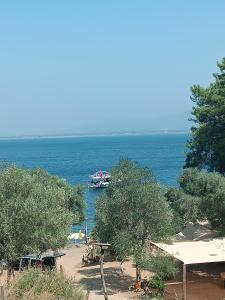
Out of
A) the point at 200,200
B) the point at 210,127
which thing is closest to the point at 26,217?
the point at 200,200

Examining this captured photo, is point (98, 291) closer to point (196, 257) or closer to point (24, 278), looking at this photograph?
point (196, 257)

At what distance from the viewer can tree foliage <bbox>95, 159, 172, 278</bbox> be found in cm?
2569

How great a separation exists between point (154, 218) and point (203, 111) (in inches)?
968

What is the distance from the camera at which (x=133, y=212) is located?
25.9 metres

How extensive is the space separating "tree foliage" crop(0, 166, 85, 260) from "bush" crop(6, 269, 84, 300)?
4.02 m

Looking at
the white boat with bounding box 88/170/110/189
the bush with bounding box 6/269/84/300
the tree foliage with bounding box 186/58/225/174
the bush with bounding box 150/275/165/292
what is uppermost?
the tree foliage with bounding box 186/58/225/174

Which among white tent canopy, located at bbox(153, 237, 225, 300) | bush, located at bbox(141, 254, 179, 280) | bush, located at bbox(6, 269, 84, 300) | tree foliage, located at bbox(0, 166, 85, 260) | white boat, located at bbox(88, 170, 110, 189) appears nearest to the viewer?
bush, located at bbox(6, 269, 84, 300)

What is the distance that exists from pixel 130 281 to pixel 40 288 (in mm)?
10893

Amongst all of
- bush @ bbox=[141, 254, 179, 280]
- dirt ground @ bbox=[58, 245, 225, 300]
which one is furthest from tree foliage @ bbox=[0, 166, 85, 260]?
bush @ bbox=[141, 254, 179, 280]

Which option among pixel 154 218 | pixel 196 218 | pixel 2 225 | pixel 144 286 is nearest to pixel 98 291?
pixel 144 286

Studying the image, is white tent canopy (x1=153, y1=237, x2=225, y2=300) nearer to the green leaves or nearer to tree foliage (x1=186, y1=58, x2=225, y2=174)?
the green leaves

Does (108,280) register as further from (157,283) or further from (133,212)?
(133,212)

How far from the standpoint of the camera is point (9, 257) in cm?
2309

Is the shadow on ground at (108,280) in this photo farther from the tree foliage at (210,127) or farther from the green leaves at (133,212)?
the tree foliage at (210,127)
